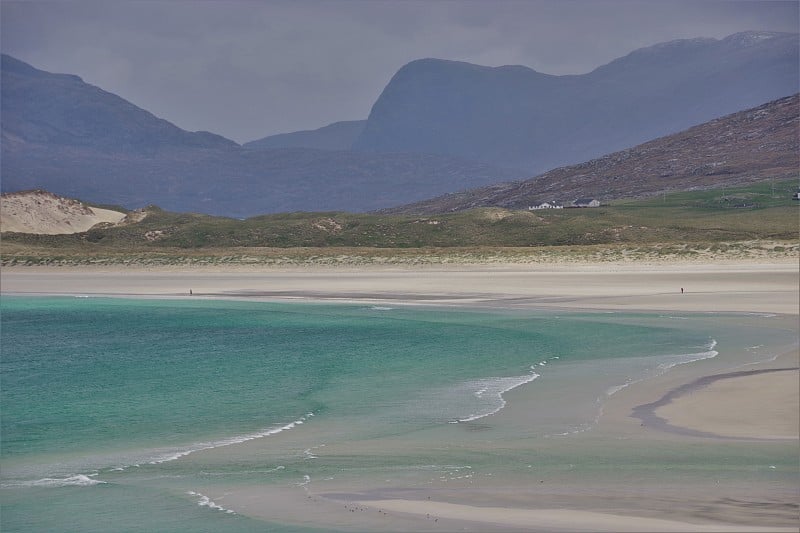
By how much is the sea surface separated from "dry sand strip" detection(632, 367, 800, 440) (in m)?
1.46

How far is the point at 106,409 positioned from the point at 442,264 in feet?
158

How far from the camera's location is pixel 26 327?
42.7 metres

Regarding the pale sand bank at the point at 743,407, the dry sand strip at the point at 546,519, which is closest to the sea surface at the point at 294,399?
the dry sand strip at the point at 546,519

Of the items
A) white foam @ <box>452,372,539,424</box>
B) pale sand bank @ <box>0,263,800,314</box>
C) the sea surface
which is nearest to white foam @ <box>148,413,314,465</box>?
the sea surface

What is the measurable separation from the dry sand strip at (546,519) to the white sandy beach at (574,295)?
0.04 feet

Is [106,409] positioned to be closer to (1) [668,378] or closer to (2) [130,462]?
(2) [130,462]

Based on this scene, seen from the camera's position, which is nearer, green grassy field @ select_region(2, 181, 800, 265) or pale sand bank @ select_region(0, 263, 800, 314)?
pale sand bank @ select_region(0, 263, 800, 314)

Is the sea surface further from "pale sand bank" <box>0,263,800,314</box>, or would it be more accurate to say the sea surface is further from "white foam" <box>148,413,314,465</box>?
"pale sand bank" <box>0,263,800,314</box>

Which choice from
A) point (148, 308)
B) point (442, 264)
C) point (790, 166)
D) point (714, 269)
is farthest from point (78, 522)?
point (790, 166)

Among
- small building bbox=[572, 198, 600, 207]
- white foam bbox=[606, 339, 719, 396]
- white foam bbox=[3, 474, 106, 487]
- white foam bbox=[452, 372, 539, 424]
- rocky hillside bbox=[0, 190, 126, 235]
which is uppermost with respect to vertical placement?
small building bbox=[572, 198, 600, 207]

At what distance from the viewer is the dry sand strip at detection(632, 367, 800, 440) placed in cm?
1742

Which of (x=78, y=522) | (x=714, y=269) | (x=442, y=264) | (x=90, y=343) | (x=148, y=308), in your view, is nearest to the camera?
(x=78, y=522)

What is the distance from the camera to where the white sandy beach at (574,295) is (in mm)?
12484

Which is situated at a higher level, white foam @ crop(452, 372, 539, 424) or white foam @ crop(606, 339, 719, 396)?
→ white foam @ crop(606, 339, 719, 396)
